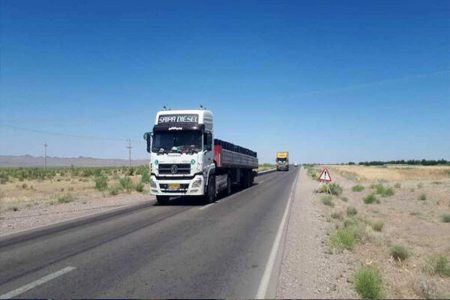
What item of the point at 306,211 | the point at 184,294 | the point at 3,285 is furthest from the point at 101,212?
the point at 184,294

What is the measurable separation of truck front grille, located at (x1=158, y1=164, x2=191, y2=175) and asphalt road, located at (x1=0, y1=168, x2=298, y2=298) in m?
4.92

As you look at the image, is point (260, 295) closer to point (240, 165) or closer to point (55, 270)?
point (55, 270)

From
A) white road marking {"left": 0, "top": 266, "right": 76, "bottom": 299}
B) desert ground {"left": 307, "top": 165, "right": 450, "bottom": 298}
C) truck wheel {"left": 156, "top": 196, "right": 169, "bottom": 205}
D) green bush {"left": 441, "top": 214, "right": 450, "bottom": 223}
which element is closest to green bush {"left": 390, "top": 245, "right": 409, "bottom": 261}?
desert ground {"left": 307, "top": 165, "right": 450, "bottom": 298}

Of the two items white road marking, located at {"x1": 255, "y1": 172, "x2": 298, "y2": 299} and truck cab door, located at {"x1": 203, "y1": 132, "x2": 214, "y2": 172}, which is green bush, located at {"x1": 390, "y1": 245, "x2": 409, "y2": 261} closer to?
white road marking, located at {"x1": 255, "y1": 172, "x2": 298, "y2": 299}

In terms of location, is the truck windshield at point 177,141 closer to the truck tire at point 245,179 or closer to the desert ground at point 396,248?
the desert ground at point 396,248

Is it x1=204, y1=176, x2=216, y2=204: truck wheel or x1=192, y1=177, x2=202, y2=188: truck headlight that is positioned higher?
x1=192, y1=177, x2=202, y2=188: truck headlight

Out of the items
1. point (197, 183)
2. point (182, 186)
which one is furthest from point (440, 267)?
point (182, 186)

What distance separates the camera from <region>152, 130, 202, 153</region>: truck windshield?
19922 millimetres

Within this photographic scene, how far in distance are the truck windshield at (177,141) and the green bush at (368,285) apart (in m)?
13.2

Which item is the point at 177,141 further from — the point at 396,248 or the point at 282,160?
the point at 282,160

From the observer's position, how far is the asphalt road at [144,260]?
6812mm

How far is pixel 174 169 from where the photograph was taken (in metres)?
19.8

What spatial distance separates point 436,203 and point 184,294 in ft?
78.1

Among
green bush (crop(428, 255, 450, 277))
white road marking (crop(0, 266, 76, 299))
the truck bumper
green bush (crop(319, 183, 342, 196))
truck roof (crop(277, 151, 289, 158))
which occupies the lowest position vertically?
green bush (crop(428, 255, 450, 277))
